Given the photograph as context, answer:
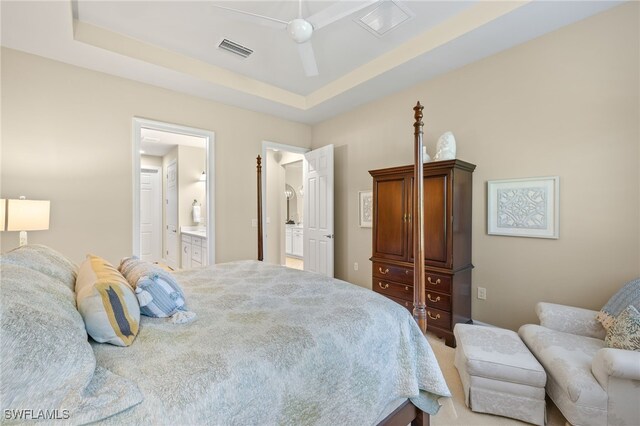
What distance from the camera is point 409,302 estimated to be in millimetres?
2932

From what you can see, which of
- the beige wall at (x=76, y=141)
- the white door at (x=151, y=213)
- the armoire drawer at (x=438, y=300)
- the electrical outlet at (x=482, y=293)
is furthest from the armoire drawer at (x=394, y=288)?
the white door at (x=151, y=213)

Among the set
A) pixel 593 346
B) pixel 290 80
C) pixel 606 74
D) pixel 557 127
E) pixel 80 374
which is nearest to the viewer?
pixel 80 374

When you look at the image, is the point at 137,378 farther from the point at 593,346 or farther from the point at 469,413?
the point at 593,346

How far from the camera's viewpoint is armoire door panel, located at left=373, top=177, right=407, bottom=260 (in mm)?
3039

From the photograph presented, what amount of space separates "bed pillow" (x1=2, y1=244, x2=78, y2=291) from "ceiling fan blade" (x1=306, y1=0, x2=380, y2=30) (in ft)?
6.94

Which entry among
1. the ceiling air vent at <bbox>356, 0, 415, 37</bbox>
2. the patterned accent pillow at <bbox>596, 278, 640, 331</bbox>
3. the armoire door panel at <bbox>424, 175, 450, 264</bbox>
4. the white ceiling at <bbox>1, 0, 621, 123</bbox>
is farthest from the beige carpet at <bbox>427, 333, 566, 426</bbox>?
the ceiling air vent at <bbox>356, 0, 415, 37</bbox>

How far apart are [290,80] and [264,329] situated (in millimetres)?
3407

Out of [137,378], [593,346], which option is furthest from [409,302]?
[137,378]

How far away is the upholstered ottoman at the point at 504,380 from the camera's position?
165 cm

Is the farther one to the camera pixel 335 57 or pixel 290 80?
pixel 290 80

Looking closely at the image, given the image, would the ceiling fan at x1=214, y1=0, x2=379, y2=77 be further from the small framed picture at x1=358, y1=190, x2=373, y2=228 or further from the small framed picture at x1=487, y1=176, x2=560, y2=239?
the small framed picture at x1=358, y1=190, x2=373, y2=228

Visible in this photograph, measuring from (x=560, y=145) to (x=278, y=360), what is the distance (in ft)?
9.52

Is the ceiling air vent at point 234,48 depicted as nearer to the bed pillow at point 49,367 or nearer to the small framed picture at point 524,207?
the bed pillow at point 49,367

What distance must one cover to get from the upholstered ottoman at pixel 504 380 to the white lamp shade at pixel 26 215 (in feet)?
11.3
